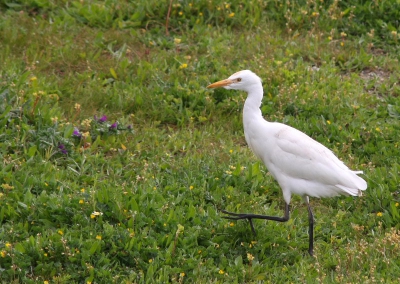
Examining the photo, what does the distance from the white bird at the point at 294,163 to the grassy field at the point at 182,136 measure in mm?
355

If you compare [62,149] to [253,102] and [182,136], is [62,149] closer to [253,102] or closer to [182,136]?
[182,136]

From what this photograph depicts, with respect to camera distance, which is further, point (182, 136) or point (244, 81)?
point (182, 136)

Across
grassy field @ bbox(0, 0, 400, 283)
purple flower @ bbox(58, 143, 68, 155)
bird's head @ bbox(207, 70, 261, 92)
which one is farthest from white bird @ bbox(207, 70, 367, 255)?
purple flower @ bbox(58, 143, 68, 155)

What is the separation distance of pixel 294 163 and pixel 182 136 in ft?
5.62

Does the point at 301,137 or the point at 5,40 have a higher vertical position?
the point at 301,137

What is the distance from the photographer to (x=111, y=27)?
913cm

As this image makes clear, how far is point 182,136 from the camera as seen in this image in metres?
7.39

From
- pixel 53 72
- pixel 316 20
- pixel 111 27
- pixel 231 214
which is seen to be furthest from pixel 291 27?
pixel 231 214

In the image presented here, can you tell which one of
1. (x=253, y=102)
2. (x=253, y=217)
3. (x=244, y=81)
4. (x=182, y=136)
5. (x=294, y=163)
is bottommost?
(x=182, y=136)

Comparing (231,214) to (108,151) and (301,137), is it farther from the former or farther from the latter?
(108,151)

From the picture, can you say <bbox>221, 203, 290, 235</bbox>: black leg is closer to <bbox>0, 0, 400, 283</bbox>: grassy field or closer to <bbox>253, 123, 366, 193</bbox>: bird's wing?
<bbox>0, 0, 400, 283</bbox>: grassy field

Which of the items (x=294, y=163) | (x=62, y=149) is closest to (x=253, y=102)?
(x=294, y=163)

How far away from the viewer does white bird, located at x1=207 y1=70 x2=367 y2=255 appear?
19.3 ft

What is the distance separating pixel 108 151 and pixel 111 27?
260cm
